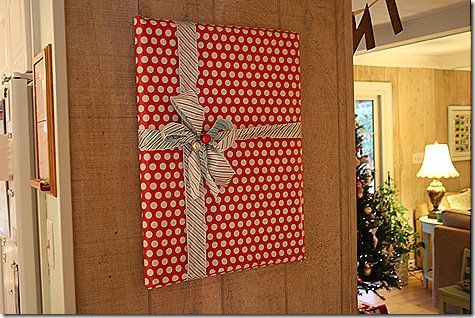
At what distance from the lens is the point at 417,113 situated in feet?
13.1

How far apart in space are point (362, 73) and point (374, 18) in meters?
1.05

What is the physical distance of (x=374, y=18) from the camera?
2.68 m

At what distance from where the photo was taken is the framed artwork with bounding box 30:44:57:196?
→ 79cm

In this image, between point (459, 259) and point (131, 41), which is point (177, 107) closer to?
point (131, 41)

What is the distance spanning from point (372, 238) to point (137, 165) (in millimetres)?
1017

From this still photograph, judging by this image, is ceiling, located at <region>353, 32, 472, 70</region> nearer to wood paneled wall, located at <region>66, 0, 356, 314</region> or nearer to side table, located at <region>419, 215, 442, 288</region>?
side table, located at <region>419, 215, 442, 288</region>

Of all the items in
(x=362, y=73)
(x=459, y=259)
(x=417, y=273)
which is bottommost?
(x=417, y=273)

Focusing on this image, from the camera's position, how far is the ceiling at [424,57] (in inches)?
142

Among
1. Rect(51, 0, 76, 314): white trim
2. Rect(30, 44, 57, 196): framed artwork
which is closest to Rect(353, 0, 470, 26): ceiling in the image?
Rect(30, 44, 57, 196): framed artwork

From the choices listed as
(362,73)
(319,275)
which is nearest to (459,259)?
(362,73)

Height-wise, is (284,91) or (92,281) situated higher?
(284,91)

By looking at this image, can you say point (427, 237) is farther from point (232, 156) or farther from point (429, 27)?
point (232, 156)

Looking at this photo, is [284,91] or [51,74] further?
[284,91]

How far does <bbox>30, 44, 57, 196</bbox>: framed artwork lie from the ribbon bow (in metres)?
0.17
